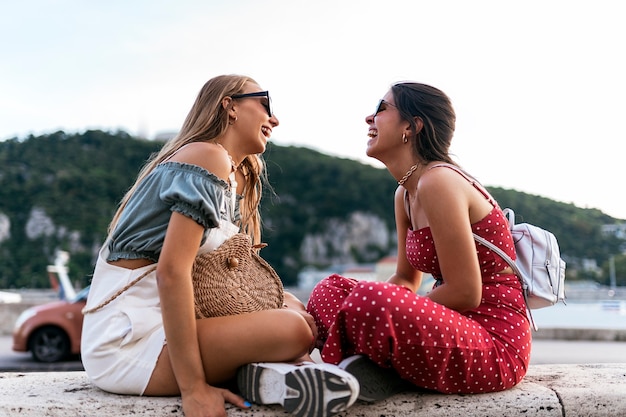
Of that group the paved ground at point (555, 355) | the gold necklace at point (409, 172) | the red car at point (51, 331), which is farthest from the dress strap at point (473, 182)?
the red car at point (51, 331)

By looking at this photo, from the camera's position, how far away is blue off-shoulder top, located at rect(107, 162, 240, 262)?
1948mm

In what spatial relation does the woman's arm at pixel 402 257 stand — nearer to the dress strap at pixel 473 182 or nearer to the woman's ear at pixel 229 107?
the dress strap at pixel 473 182

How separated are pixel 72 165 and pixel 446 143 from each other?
85.9 metres

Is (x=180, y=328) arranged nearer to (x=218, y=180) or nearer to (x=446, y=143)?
(x=218, y=180)

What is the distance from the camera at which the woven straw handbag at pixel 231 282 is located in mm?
2115

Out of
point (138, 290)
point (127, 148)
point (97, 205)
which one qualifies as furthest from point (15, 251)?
point (138, 290)

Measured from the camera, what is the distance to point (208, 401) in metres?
1.90

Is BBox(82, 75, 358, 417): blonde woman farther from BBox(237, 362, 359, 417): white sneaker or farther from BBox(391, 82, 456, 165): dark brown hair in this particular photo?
BBox(391, 82, 456, 165): dark brown hair

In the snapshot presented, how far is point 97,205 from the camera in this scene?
80500mm

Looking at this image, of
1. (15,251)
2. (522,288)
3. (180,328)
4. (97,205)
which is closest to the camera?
(180,328)

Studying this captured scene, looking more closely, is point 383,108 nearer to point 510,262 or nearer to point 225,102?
point 225,102

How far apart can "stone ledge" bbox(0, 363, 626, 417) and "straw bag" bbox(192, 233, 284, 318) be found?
1.11 ft

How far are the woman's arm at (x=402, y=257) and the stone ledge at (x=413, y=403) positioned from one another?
66cm

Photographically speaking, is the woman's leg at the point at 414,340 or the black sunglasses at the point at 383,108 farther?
the black sunglasses at the point at 383,108
